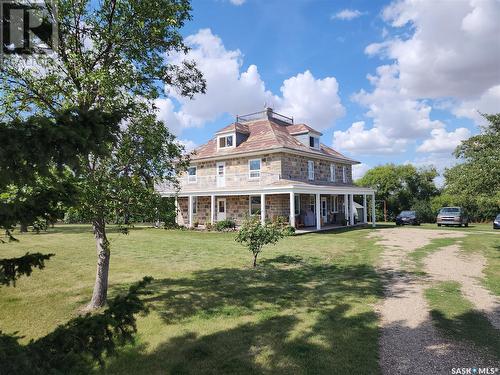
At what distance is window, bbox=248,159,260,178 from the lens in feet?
82.0

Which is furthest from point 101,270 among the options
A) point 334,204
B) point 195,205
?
point 334,204

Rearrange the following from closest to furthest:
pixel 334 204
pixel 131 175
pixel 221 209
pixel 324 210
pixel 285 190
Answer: pixel 131 175 → pixel 285 190 → pixel 221 209 → pixel 324 210 → pixel 334 204

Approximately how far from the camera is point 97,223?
23.6 ft

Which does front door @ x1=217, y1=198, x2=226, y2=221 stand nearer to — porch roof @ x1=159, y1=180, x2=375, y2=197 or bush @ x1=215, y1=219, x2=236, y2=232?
porch roof @ x1=159, y1=180, x2=375, y2=197

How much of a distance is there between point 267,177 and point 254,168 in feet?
5.03

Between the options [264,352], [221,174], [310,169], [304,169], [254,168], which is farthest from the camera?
[221,174]

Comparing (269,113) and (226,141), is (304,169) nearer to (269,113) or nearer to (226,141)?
(226,141)

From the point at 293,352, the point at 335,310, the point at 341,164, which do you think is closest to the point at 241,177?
the point at 341,164

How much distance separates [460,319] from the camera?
610 centimetres

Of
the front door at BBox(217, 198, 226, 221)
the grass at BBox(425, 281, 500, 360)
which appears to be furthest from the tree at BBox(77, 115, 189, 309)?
the front door at BBox(217, 198, 226, 221)

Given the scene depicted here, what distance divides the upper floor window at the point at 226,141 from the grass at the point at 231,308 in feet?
48.9

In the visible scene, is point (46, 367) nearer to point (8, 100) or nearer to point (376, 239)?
point (8, 100)

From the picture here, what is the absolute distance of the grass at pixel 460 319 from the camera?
5215 millimetres

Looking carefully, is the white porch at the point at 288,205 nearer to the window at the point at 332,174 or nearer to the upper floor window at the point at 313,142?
the window at the point at 332,174
